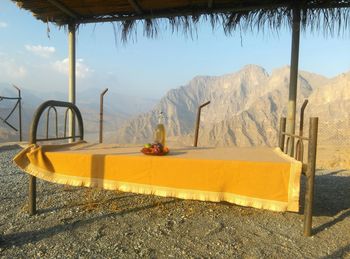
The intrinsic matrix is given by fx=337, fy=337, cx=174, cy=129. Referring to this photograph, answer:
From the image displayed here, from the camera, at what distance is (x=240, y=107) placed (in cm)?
7738

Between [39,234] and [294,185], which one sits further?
[39,234]

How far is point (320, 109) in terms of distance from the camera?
39.3m

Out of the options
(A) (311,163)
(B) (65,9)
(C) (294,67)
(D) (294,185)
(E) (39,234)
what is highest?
(B) (65,9)

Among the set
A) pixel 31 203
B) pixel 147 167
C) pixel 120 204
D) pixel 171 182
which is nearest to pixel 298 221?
pixel 171 182

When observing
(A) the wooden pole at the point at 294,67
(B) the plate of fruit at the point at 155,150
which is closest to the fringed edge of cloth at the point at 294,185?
(B) the plate of fruit at the point at 155,150

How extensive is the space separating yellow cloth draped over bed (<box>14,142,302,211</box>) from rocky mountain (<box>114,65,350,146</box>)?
70.7ft

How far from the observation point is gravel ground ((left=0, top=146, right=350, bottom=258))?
254 centimetres

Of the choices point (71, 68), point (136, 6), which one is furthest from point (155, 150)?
point (71, 68)

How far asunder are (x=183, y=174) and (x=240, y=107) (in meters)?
76.2

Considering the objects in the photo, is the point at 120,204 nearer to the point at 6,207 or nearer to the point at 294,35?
the point at 6,207

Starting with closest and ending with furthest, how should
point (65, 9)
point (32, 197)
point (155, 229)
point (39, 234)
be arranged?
point (39, 234)
point (155, 229)
point (32, 197)
point (65, 9)

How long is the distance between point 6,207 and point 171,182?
184 centimetres

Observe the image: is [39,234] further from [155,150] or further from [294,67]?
[294,67]

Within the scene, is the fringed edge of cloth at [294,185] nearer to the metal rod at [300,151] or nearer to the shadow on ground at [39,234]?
the metal rod at [300,151]
